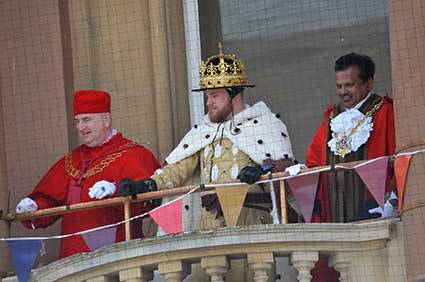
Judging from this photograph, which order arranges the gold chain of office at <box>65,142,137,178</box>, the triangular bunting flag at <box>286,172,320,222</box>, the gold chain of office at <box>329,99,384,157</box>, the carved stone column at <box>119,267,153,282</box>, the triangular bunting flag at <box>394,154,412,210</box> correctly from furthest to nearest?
the gold chain of office at <box>65,142,137,178</box>, the gold chain of office at <box>329,99,384,157</box>, the carved stone column at <box>119,267,153,282</box>, the triangular bunting flag at <box>286,172,320,222</box>, the triangular bunting flag at <box>394,154,412,210</box>

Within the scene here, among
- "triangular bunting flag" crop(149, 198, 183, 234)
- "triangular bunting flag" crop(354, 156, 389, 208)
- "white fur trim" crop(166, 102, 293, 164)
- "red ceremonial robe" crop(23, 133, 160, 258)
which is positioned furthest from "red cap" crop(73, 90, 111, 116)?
"triangular bunting flag" crop(354, 156, 389, 208)

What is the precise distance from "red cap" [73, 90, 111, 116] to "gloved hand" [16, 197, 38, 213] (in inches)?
22.9

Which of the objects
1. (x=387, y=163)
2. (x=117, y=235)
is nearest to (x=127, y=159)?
(x=117, y=235)

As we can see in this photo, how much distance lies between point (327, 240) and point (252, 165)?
70cm

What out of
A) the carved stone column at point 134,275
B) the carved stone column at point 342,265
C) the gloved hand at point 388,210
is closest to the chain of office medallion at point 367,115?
the gloved hand at point 388,210

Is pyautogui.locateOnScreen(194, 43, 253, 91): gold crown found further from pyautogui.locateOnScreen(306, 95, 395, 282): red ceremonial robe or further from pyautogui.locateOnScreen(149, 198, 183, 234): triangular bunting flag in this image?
pyautogui.locateOnScreen(149, 198, 183, 234): triangular bunting flag

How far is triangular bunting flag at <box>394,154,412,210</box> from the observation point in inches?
701

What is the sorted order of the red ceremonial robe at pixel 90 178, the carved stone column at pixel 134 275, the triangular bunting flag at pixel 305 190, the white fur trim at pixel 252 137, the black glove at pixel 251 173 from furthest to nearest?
the red ceremonial robe at pixel 90 178 → the white fur trim at pixel 252 137 → the carved stone column at pixel 134 275 → the triangular bunting flag at pixel 305 190 → the black glove at pixel 251 173

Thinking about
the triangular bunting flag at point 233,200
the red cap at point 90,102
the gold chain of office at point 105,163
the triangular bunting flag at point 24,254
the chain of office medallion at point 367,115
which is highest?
the red cap at point 90,102

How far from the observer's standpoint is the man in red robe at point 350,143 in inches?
716

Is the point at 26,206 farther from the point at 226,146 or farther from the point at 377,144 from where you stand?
the point at 377,144

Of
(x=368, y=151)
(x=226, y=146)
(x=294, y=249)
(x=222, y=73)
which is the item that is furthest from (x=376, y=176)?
(x=222, y=73)

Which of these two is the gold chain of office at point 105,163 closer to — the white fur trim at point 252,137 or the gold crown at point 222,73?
the white fur trim at point 252,137

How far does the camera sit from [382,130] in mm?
18234
